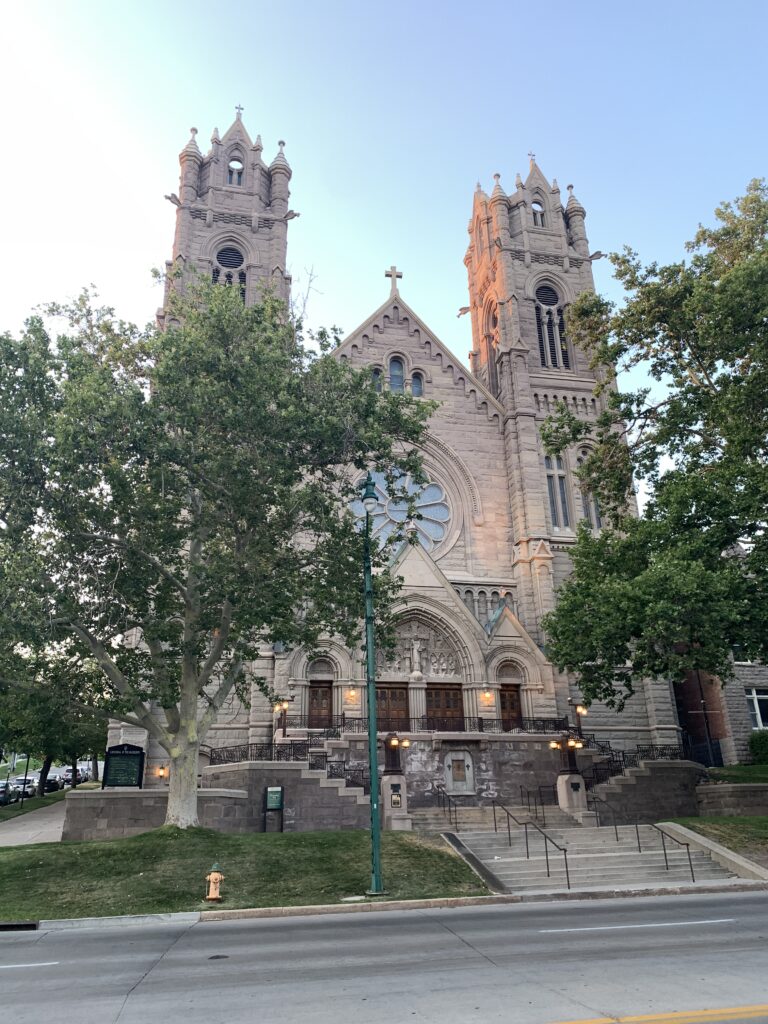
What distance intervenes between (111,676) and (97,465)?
5233 millimetres

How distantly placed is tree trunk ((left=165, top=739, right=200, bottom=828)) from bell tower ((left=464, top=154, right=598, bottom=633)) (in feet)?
57.6

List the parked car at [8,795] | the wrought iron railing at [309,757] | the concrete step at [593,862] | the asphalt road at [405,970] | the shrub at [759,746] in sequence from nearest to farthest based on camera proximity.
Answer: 1. the asphalt road at [405,970]
2. the concrete step at [593,862]
3. the wrought iron railing at [309,757]
4. the shrub at [759,746]
5. the parked car at [8,795]

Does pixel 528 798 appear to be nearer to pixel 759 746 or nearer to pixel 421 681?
pixel 421 681

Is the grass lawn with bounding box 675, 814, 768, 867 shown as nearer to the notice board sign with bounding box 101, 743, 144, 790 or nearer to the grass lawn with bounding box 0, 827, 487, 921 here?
the grass lawn with bounding box 0, 827, 487, 921

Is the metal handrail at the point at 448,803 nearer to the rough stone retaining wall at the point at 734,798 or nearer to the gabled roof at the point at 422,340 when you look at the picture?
the rough stone retaining wall at the point at 734,798

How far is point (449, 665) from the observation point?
1200 inches

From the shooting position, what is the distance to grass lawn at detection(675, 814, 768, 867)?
18250 mm

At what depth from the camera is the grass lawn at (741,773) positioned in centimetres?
2666

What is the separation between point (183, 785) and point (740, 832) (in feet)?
46.7

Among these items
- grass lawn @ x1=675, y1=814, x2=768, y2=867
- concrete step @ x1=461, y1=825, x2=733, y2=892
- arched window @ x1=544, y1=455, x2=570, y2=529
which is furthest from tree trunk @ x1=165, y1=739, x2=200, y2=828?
arched window @ x1=544, y1=455, x2=570, y2=529

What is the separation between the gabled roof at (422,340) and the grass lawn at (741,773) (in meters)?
18.3

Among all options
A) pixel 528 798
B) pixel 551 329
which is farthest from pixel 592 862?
pixel 551 329

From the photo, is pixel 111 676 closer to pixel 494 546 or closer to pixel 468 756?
pixel 468 756

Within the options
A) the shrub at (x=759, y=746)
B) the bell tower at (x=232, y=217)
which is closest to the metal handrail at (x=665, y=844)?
the shrub at (x=759, y=746)
